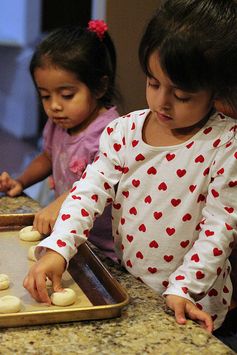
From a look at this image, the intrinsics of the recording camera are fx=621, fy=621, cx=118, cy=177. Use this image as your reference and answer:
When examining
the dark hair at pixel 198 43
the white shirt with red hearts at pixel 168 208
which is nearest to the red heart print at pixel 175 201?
the white shirt with red hearts at pixel 168 208

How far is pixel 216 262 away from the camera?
102 cm

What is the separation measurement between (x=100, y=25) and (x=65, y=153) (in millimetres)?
339

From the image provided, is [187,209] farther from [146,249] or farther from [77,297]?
[77,297]

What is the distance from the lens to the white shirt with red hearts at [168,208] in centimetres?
103

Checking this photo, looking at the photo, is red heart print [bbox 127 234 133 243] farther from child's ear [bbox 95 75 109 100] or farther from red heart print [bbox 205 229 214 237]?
child's ear [bbox 95 75 109 100]

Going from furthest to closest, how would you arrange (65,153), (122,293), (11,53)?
(11,53) → (65,153) → (122,293)

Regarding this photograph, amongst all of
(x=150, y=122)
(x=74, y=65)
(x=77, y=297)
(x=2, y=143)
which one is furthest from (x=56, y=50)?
(x=2, y=143)

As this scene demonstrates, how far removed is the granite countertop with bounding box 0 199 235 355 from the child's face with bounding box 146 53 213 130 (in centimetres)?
32

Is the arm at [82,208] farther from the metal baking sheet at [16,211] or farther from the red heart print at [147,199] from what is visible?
the metal baking sheet at [16,211]

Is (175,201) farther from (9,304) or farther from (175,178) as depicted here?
(9,304)

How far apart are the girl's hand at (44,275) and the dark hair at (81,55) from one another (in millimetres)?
616

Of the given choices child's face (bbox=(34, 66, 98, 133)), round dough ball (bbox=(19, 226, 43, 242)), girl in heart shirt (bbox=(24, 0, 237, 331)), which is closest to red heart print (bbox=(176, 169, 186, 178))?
girl in heart shirt (bbox=(24, 0, 237, 331))

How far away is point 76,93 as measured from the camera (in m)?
1.53

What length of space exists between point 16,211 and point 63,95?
30cm
